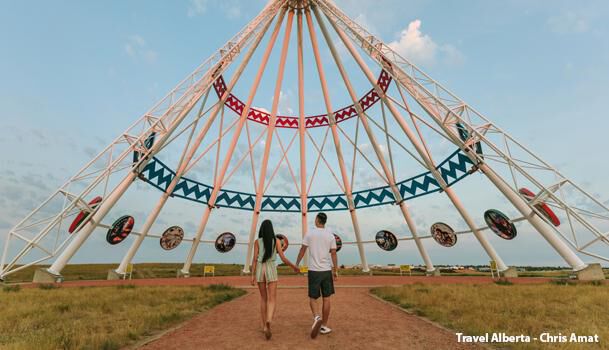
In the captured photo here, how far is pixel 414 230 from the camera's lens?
24.2 m

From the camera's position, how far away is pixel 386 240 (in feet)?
89.6

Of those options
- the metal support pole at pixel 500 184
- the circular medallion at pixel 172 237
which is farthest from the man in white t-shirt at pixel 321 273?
the circular medallion at pixel 172 237

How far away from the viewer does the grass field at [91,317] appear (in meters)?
4.91

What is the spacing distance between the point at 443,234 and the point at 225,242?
1893 centimetres

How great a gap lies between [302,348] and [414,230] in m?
21.4

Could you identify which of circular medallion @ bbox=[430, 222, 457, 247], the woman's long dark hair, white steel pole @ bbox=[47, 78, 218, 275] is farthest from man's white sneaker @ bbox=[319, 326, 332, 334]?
circular medallion @ bbox=[430, 222, 457, 247]

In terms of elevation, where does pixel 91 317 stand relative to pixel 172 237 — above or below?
below

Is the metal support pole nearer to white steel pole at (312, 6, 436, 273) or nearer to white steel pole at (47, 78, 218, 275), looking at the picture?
white steel pole at (312, 6, 436, 273)

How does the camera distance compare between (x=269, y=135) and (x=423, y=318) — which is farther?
(x=269, y=135)

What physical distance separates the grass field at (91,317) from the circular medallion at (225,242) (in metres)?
16.3

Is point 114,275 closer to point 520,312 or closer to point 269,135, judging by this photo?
point 269,135

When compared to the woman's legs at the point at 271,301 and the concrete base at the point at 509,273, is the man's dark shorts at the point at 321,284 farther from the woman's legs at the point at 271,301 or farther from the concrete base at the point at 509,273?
the concrete base at the point at 509,273

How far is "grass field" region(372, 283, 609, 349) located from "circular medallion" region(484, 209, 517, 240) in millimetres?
8395

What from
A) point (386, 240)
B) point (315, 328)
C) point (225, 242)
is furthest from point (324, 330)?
point (225, 242)
